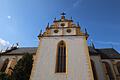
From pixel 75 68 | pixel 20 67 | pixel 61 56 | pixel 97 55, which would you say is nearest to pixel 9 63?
pixel 20 67

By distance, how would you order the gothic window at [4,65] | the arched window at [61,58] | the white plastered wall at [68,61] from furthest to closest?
1. the gothic window at [4,65]
2. the arched window at [61,58]
3. the white plastered wall at [68,61]

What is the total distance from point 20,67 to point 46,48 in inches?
169

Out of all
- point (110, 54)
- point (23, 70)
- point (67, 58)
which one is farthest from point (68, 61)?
point (110, 54)

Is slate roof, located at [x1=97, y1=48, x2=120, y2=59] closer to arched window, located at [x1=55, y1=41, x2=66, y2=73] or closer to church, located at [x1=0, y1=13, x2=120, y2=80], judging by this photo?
church, located at [x1=0, y1=13, x2=120, y2=80]

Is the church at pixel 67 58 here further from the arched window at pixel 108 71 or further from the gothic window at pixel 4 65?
the gothic window at pixel 4 65

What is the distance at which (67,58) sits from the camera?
1648 cm

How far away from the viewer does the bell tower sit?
591 inches

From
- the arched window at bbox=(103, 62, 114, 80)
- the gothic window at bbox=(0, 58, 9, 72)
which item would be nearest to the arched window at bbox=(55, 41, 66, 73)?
the arched window at bbox=(103, 62, 114, 80)

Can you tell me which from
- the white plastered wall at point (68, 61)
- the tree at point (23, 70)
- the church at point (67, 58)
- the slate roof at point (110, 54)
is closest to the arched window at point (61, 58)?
the church at point (67, 58)

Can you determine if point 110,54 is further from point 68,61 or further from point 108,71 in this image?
point 68,61

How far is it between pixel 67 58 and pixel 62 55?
1.11 m

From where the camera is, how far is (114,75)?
2133 centimetres

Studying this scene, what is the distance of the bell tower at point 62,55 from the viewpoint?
15.0 meters

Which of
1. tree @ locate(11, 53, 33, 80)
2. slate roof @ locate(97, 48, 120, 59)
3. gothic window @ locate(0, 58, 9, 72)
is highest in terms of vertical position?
slate roof @ locate(97, 48, 120, 59)
